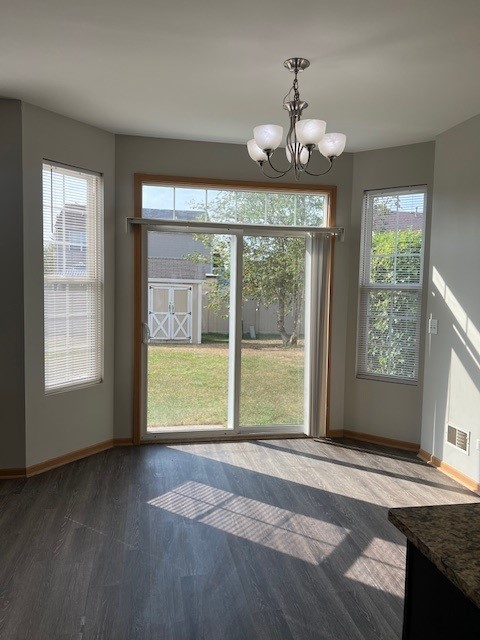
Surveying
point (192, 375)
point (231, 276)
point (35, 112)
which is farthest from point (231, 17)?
point (192, 375)

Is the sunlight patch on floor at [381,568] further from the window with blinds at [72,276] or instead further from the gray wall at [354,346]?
the window with blinds at [72,276]

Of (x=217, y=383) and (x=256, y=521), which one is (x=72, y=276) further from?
(x=256, y=521)

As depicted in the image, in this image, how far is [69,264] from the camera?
13.6 ft

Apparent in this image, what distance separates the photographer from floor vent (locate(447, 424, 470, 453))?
387 centimetres

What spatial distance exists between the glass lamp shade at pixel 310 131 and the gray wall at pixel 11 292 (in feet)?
7.04

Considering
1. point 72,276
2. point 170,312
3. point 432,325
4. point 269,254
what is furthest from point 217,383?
point 432,325

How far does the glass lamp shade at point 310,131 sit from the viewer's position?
2615 millimetres

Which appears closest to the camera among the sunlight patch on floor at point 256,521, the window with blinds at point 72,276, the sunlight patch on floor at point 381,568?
the sunlight patch on floor at point 381,568

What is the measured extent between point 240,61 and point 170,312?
2.35 metres

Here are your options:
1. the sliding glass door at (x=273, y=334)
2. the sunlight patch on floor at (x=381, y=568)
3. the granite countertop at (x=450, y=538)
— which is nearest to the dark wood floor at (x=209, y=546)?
the sunlight patch on floor at (x=381, y=568)

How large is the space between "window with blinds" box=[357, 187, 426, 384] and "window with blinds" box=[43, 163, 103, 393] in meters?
2.45

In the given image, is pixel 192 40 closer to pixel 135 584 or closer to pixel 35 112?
pixel 35 112

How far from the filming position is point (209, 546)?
2.88 metres

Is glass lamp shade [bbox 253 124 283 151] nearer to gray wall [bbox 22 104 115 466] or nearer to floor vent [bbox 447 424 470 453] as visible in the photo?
gray wall [bbox 22 104 115 466]
